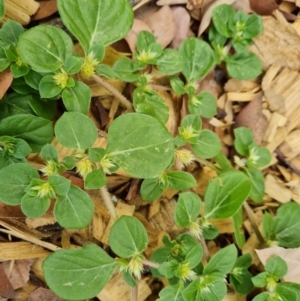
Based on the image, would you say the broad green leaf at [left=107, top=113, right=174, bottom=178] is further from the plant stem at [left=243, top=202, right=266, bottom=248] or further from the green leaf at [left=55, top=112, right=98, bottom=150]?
the plant stem at [left=243, top=202, right=266, bottom=248]

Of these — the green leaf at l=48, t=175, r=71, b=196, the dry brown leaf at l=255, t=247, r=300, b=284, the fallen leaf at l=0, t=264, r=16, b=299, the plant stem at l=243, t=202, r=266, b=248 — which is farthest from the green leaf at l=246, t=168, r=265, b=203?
the fallen leaf at l=0, t=264, r=16, b=299

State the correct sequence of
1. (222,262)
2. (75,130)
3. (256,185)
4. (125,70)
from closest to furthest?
(75,130) < (222,262) < (125,70) < (256,185)

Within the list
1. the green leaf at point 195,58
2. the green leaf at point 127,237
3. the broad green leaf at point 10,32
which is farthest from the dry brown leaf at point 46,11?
the green leaf at point 127,237

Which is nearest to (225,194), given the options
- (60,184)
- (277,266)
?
(277,266)

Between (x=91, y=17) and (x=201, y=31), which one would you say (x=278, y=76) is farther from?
(x=91, y=17)

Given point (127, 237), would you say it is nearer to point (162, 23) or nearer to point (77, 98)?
point (77, 98)

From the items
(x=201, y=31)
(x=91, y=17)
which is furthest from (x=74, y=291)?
(x=201, y=31)
